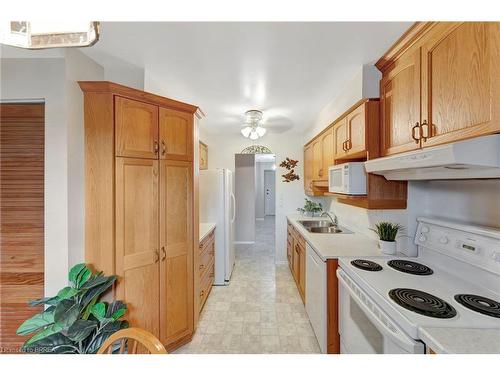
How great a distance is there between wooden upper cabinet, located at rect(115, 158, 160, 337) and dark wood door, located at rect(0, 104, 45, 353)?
0.49 metres

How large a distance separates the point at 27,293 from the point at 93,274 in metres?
0.42

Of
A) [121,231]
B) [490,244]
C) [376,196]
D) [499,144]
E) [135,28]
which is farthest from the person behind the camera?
[376,196]

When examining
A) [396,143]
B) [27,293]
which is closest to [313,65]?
[396,143]

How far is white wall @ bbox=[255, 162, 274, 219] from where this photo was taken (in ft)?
27.7

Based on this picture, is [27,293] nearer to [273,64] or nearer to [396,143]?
[273,64]

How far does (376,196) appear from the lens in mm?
1743

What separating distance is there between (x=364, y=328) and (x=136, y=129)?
199cm

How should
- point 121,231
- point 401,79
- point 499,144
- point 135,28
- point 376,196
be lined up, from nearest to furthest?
1. point 499,144
2. point 135,28
3. point 401,79
4. point 121,231
5. point 376,196

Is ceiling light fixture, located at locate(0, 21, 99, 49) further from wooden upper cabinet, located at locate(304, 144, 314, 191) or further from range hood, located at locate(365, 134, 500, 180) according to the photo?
wooden upper cabinet, located at locate(304, 144, 314, 191)

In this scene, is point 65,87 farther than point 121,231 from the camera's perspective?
No

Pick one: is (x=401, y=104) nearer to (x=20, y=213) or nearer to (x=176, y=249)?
(x=176, y=249)

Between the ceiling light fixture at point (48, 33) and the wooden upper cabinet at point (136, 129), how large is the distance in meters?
0.95

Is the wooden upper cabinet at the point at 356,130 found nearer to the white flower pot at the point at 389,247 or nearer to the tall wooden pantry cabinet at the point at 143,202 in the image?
the white flower pot at the point at 389,247

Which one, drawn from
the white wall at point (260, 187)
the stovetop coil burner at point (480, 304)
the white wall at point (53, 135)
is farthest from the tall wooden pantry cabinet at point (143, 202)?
the white wall at point (260, 187)
